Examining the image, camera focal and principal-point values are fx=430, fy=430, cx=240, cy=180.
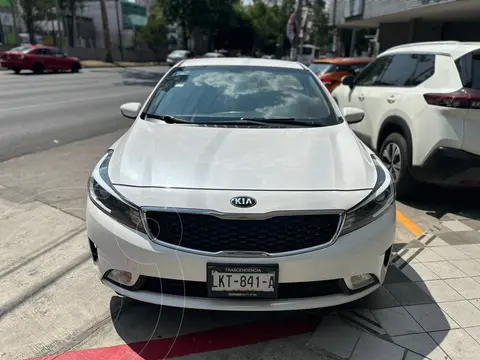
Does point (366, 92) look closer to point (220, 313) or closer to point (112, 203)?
point (220, 313)

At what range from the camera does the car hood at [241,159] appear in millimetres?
2514

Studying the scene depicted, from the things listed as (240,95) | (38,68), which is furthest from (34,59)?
(240,95)

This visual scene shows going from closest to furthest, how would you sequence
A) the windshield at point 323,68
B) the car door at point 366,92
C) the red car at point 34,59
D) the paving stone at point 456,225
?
1. the paving stone at point 456,225
2. the car door at point 366,92
3. the windshield at point 323,68
4. the red car at point 34,59

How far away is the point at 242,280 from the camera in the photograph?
231 cm

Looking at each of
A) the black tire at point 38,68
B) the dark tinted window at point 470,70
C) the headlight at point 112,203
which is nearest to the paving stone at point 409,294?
the headlight at point 112,203

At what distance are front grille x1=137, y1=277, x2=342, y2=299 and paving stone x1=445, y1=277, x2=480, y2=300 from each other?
52.3 inches

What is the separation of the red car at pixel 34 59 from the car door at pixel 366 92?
2177 centimetres

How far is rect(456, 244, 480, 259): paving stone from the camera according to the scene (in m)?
3.84

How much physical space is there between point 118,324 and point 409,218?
129 inches

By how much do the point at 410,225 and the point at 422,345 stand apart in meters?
2.05

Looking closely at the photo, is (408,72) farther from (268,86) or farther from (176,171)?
(176,171)

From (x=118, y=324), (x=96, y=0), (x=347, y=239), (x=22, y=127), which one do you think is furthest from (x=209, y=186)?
(x=96, y=0)

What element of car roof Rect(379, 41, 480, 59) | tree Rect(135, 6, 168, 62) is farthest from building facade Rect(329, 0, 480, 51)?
tree Rect(135, 6, 168, 62)

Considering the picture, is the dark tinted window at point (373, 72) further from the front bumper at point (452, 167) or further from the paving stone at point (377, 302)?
the paving stone at point (377, 302)
